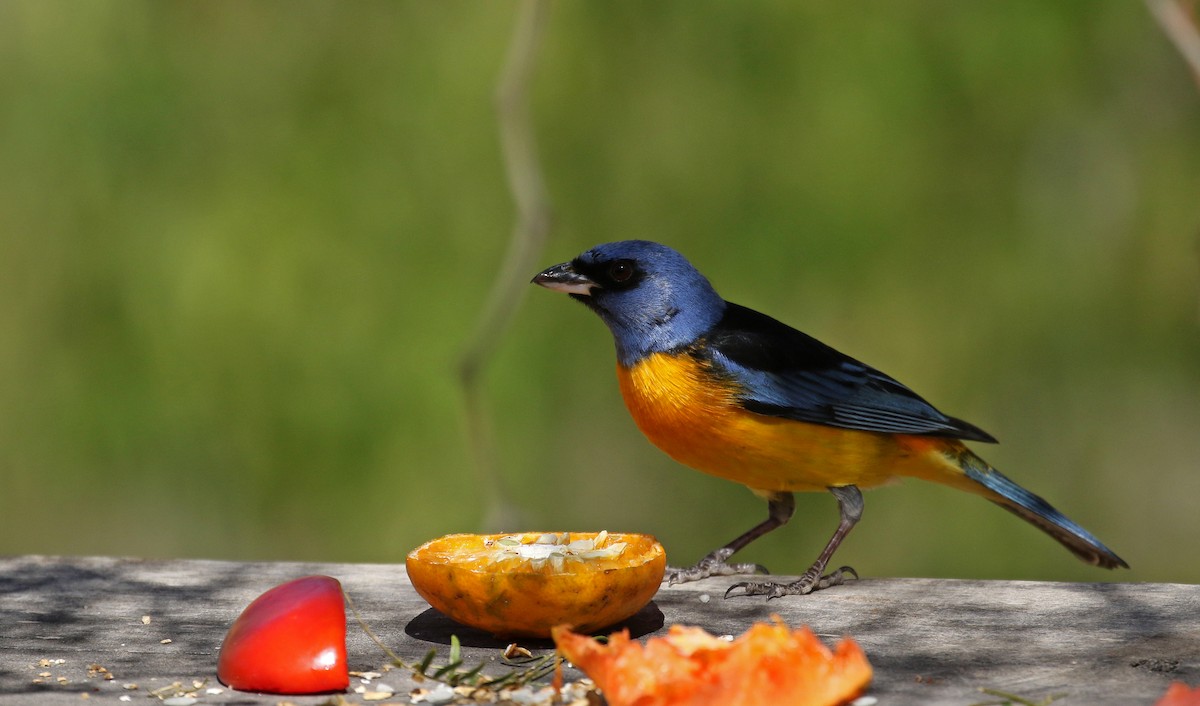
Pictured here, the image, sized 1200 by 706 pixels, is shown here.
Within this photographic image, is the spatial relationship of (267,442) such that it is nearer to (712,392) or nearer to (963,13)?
(712,392)

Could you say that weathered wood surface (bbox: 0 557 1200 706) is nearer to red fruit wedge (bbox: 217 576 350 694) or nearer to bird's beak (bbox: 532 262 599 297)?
red fruit wedge (bbox: 217 576 350 694)

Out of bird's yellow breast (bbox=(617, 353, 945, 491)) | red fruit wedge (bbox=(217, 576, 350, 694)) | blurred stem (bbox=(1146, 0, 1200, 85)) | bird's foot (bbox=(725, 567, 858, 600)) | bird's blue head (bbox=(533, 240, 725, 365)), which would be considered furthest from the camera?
bird's blue head (bbox=(533, 240, 725, 365))

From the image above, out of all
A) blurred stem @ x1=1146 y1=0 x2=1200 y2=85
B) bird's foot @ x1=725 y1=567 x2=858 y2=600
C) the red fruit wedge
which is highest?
blurred stem @ x1=1146 y1=0 x2=1200 y2=85

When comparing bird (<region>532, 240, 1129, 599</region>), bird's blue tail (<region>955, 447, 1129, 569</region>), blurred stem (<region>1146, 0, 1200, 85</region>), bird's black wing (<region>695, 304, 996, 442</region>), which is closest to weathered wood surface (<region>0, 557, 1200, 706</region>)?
bird (<region>532, 240, 1129, 599</region>)

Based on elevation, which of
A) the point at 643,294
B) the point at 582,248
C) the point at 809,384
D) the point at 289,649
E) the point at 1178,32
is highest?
the point at 1178,32

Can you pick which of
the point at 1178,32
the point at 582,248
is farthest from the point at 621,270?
the point at 582,248

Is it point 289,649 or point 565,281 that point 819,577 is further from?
point 289,649
